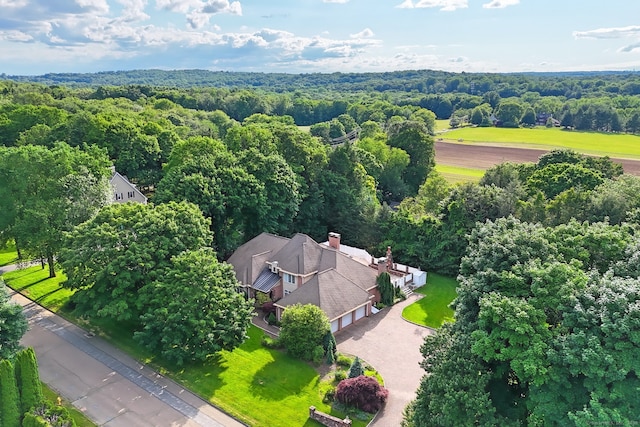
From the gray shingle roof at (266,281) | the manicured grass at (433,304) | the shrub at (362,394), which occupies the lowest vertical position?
the manicured grass at (433,304)

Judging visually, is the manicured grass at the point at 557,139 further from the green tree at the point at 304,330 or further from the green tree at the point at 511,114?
the green tree at the point at 304,330

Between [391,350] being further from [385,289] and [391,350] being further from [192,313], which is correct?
[192,313]

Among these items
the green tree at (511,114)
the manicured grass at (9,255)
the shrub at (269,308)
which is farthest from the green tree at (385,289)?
the green tree at (511,114)

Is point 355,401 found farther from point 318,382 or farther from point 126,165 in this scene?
point 126,165

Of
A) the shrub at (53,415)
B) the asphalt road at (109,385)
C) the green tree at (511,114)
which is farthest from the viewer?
the green tree at (511,114)

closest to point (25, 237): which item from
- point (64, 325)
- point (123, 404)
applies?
point (64, 325)
